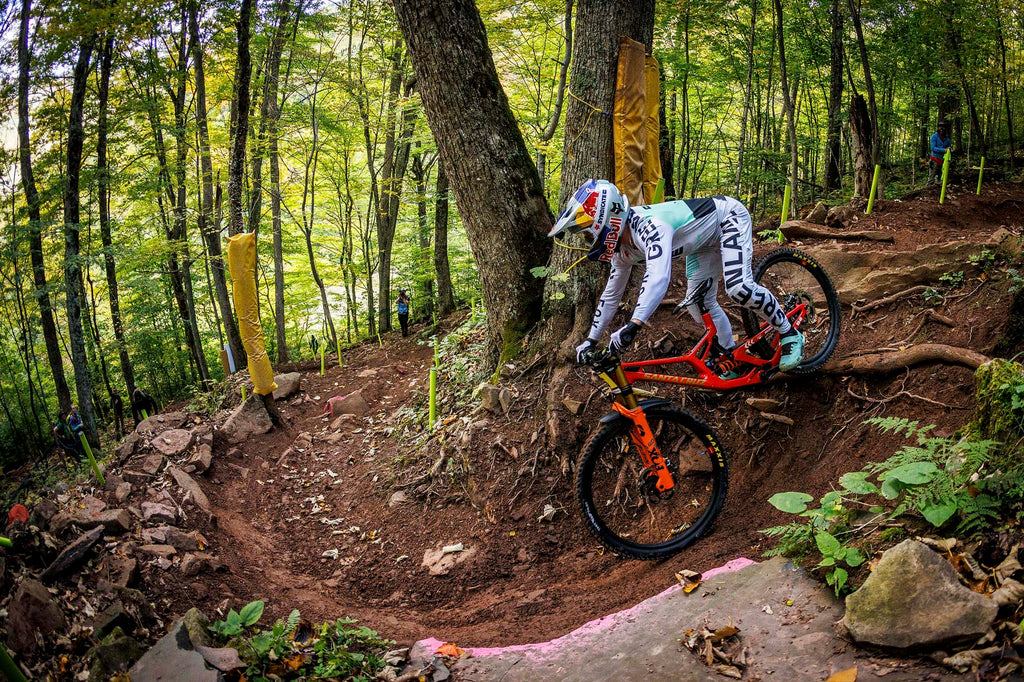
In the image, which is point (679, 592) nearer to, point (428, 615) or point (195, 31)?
point (428, 615)

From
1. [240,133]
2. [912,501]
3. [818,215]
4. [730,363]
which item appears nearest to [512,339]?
[730,363]

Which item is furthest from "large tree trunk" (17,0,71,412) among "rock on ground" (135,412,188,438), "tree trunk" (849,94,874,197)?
"tree trunk" (849,94,874,197)

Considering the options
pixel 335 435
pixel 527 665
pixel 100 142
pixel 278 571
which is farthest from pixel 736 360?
pixel 100 142

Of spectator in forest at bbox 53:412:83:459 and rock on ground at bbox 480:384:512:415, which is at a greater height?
rock on ground at bbox 480:384:512:415

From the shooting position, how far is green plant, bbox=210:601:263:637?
385 centimetres

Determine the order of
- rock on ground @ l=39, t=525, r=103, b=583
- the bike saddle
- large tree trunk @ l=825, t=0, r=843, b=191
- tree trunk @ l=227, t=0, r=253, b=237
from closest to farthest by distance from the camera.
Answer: rock on ground @ l=39, t=525, r=103, b=583
the bike saddle
tree trunk @ l=227, t=0, r=253, b=237
large tree trunk @ l=825, t=0, r=843, b=191

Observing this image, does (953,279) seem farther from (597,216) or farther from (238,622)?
(238,622)

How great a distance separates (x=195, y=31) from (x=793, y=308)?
14503 mm

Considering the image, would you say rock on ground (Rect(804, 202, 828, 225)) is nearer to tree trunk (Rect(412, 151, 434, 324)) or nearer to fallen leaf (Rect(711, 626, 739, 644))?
fallen leaf (Rect(711, 626, 739, 644))

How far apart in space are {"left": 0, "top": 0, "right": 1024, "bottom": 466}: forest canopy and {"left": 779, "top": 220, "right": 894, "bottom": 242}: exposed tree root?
2109 millimetres

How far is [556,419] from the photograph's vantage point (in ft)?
19.5

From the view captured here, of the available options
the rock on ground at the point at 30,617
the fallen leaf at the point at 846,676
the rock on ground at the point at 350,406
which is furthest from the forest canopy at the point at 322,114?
the fallen leaf at the point at 846,676

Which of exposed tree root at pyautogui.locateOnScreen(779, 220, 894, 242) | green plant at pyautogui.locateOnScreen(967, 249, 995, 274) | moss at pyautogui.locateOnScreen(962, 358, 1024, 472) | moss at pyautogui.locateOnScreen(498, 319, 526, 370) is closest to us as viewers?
moss at pyautogui.locateOnScreen(962, 358, 1024, 472)

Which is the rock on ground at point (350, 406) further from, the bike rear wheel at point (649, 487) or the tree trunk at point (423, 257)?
the tree trunk at point (423, 257)
